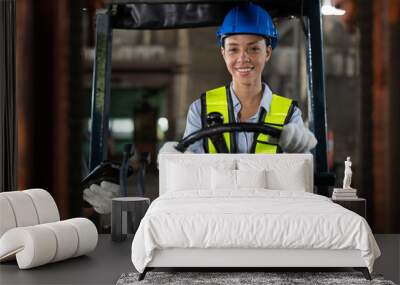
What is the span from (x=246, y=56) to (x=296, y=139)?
92 cm

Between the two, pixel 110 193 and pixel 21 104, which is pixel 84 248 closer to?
pixel 110 193

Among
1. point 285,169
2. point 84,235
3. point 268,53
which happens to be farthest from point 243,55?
point 84,235

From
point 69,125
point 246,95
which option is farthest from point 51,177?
point 246,95

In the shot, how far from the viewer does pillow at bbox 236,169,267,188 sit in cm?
551

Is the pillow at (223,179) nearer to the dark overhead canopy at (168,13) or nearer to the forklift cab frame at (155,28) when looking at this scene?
the forklift cab frame at (155,28)

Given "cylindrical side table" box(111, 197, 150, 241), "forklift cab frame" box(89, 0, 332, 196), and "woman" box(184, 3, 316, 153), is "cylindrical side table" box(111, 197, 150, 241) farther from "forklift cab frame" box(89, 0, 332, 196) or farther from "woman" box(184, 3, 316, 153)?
"woman" box(184, 3, 316, 153)

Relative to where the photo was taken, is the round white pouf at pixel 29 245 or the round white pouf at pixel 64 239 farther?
the round white pouf at pixel 64 239

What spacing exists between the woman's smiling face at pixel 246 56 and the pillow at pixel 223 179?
0.95 metres

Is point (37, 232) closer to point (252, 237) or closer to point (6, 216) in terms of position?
point (6, 216)

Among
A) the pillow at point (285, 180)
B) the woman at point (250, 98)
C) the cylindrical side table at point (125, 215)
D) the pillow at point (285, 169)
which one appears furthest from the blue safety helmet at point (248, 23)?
the cylindrical side table at point (125, 215)

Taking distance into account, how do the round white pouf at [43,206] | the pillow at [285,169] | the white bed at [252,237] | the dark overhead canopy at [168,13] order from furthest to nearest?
the dark overhead canopy at [168,13] → the pillow at [285,169] → the round white pouf at [43,206] → the white bed at [252,237]

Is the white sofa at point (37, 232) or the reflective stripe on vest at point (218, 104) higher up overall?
the reflective stripe on vest at point (218, 104)

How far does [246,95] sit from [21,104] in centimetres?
217

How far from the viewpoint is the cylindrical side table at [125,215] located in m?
5.71
